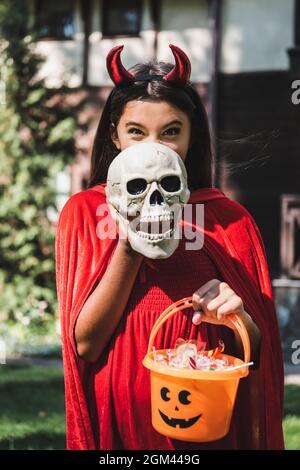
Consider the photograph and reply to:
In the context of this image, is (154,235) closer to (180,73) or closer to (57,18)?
(180,73)

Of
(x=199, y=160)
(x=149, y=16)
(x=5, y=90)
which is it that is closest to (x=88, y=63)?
(x=149, y=16)

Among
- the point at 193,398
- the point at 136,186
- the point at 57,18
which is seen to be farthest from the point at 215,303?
the point at 57,18

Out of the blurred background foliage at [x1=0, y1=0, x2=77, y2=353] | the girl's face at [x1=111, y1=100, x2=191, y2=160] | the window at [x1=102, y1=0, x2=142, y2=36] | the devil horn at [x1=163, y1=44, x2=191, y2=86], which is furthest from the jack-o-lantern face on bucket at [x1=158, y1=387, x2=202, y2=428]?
the window at [x1=102, y1=0, x2=142, y2=36]

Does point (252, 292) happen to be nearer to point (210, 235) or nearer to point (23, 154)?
point (210, 235)

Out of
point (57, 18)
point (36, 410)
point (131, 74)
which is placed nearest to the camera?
point (131, 74)

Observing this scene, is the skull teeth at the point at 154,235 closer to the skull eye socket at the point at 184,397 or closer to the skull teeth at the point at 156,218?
the skull teeth at the point at 156,218

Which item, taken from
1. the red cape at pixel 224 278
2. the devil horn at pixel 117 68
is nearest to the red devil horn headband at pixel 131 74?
the devil horn at pixel 117 68

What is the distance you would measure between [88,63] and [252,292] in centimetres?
Result: 893

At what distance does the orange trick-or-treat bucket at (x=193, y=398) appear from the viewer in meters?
1.46

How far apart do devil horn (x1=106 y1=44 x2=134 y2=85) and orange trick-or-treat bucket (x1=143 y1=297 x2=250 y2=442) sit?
2.39 feet

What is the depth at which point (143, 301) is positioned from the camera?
5.50 ft

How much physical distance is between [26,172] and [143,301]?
727cm

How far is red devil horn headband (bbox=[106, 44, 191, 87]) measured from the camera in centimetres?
168

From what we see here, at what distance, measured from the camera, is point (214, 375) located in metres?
1.45
